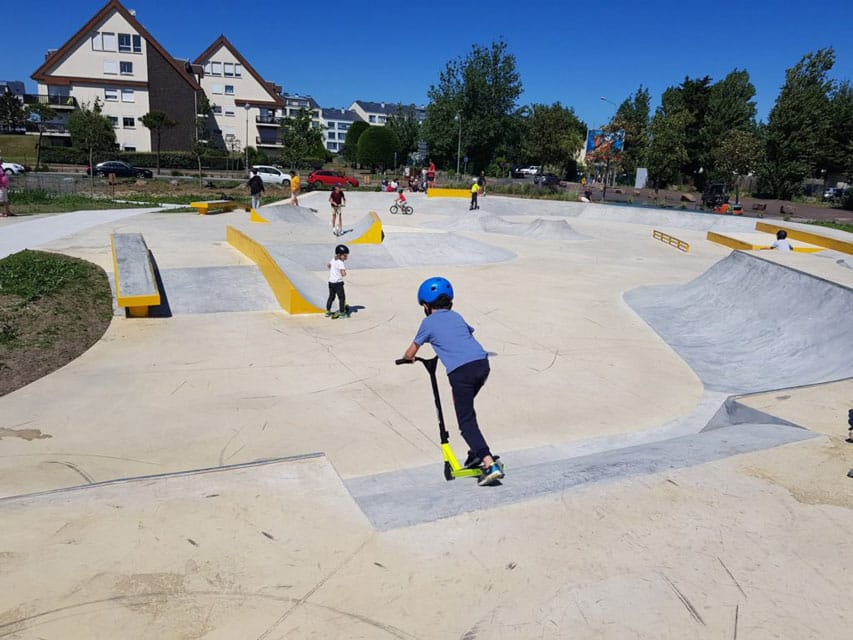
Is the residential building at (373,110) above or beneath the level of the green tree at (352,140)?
above

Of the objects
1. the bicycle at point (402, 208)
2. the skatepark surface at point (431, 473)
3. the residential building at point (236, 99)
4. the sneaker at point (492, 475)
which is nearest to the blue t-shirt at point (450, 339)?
the sneaker at point (492, 475)

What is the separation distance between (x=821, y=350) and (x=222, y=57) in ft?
234

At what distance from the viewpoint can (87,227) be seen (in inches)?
749

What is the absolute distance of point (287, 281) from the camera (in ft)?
37.9

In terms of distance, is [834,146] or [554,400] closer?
[554,400]

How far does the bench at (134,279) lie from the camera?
10281 mm

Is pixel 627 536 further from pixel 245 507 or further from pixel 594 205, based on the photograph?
pixel 594 205

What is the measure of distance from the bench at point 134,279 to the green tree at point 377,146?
53003 millimetres

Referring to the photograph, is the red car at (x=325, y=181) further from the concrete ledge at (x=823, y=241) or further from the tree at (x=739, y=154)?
the tree at (x=739, y=154)

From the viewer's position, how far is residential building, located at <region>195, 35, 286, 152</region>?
6656 cm

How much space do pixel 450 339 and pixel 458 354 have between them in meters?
0.13

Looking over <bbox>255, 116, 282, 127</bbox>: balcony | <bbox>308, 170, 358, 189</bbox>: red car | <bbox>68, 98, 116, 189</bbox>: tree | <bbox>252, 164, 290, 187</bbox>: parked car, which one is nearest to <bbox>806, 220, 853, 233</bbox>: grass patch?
<bbox>308, 170, 358, 189</bbox>: red car

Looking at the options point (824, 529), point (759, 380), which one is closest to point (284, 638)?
point (824, 529)

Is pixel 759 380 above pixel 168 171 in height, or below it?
below
